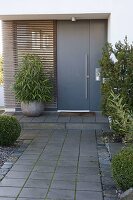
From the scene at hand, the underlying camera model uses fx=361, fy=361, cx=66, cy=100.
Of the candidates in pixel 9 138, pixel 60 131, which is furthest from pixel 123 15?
pixel 9 138

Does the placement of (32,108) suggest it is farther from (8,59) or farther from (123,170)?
(123,170)

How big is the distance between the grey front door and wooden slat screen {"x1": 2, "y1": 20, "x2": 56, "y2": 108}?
204 mm

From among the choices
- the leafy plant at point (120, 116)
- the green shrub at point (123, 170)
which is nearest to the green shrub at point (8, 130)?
the leafy plant at point (120, 116)

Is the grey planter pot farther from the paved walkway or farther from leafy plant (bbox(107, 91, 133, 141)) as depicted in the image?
leafy plant (bbox(107, 91, 133, 141))

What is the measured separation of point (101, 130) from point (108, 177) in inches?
132

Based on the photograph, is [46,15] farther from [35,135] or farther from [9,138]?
[9,138]

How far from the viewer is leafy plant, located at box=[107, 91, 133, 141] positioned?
18.4 feet

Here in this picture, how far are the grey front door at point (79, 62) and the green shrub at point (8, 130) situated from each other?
387 cm

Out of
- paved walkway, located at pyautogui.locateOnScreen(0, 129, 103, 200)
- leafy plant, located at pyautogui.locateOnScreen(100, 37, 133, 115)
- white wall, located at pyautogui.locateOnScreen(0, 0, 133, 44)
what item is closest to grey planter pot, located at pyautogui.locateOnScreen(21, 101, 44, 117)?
paved walkway, located at pyautogui.locateOnScreen(0, 129, 103, 200)

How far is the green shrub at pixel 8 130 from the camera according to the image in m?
6.87

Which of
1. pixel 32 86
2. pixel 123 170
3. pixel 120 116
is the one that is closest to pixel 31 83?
pixel 32 86

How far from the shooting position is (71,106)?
10.8 m

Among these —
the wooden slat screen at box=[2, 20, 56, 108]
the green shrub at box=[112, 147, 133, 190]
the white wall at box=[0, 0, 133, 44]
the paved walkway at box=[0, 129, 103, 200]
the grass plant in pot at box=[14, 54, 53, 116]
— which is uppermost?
the white wall at box=[0, 0, 133, 44]

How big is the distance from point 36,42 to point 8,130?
173 inches
